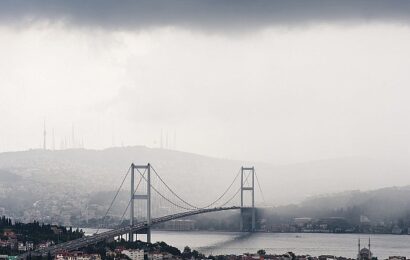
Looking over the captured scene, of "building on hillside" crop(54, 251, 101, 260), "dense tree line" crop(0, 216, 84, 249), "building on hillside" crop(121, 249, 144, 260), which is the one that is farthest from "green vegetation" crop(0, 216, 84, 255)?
"building on hillside" crop(121, 249, 144, 260)

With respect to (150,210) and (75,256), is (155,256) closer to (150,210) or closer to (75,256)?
(75,256)

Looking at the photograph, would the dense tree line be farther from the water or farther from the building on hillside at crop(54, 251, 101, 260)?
the water

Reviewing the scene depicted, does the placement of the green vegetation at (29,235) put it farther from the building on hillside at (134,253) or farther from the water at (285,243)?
the water at (285,243)

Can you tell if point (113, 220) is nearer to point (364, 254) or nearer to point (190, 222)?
point (190, 222)

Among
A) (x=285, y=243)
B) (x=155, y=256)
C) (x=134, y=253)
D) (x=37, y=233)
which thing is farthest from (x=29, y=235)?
(x=285, y=243)

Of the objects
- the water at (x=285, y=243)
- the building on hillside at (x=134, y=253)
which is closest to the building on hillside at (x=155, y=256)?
the building on hillside at (x=134, y=253)

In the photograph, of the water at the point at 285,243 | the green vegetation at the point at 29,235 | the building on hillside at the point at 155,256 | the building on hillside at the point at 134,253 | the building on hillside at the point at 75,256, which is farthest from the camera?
the water at the point at 285,243
